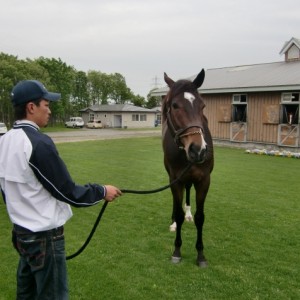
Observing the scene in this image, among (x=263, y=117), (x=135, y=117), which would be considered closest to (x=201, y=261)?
(x=263, y=117)

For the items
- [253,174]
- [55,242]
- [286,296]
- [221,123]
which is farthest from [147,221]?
[221,123]

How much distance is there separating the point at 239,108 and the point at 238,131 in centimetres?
133

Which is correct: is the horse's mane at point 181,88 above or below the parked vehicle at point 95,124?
above

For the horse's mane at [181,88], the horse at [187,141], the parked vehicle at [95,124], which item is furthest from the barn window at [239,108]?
the parked vehicle at [95,124]

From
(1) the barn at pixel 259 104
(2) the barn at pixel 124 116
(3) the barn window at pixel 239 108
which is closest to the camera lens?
(1) the barn at pixel 259 104

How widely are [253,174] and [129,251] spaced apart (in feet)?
23.2

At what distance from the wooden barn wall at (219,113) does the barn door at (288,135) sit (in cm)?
338

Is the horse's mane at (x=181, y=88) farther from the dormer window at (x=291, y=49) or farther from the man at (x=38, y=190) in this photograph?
the dormer window at (x=291, y=49)

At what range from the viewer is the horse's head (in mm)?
3418

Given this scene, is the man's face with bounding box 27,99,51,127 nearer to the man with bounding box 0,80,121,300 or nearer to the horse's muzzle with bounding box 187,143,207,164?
the man with bounding box 0,80,121,300

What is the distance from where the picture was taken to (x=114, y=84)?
2630 inches

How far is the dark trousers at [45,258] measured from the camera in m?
2.29

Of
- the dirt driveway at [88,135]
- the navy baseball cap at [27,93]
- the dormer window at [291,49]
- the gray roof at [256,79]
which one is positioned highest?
the dormer window at [291,49]

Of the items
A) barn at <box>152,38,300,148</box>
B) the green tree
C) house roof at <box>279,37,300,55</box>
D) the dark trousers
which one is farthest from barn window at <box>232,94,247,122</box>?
the green tree
